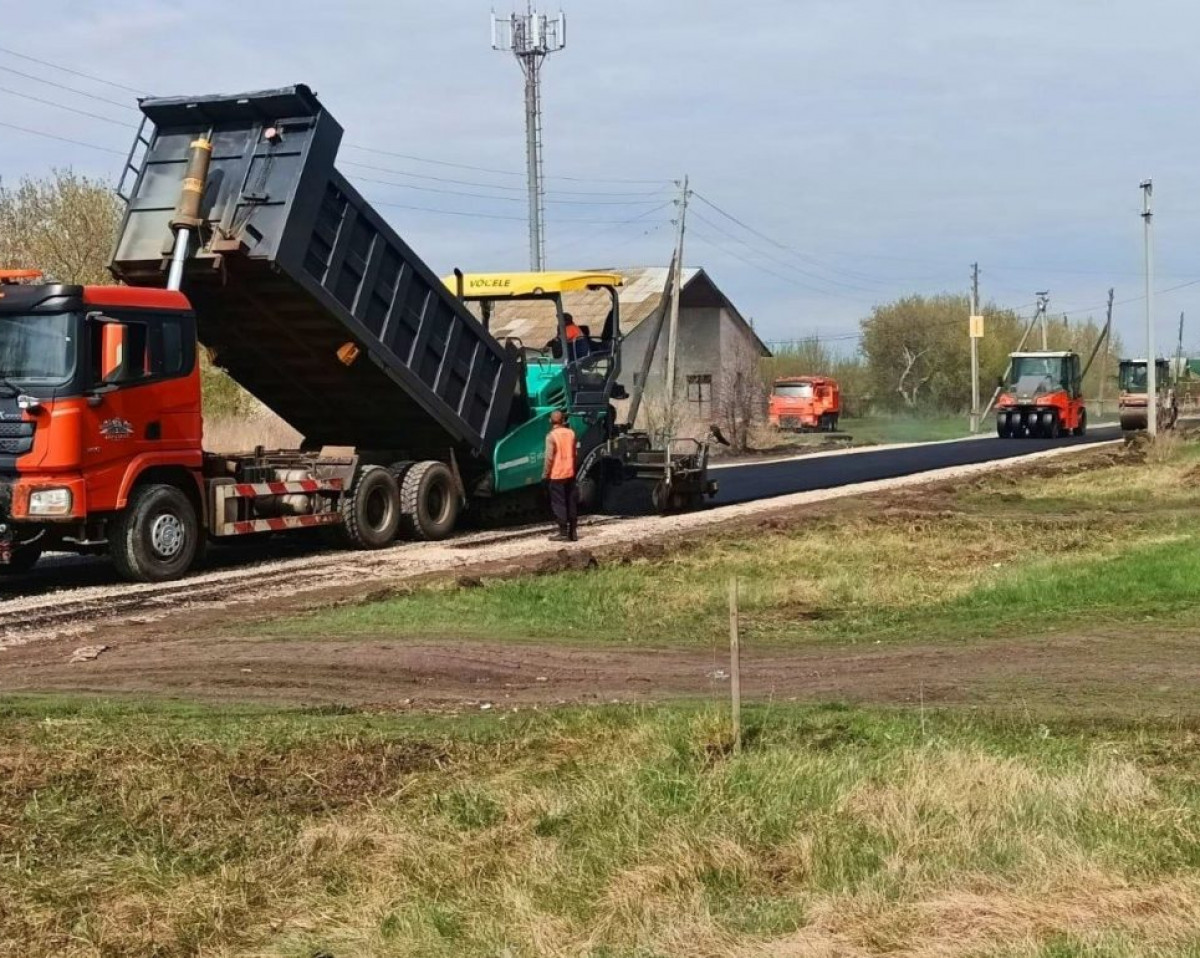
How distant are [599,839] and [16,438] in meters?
9.36

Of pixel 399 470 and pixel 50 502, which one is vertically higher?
pixel 399 470

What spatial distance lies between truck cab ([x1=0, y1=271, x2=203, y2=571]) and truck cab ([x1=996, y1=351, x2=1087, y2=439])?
122ft

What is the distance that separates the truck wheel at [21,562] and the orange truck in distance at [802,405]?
147 feet

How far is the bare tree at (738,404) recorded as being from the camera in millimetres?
45625

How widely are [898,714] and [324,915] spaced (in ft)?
12.7

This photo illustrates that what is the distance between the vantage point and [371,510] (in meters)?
17.4

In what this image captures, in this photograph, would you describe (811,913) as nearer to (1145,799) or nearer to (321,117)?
(1145,799)

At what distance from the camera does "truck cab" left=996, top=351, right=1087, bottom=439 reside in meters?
47.2

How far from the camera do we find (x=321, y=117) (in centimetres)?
1515

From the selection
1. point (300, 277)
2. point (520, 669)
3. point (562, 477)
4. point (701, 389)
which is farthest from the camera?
point (701, 389)

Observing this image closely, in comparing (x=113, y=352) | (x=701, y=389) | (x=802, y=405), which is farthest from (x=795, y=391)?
(x=113, y=352)

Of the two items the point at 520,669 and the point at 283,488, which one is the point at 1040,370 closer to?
the point at 283,488

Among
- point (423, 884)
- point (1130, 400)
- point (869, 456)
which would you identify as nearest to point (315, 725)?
point (423, 884)

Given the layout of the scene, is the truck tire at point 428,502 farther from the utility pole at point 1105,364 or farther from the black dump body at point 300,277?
the utility pole at point 1105,364
